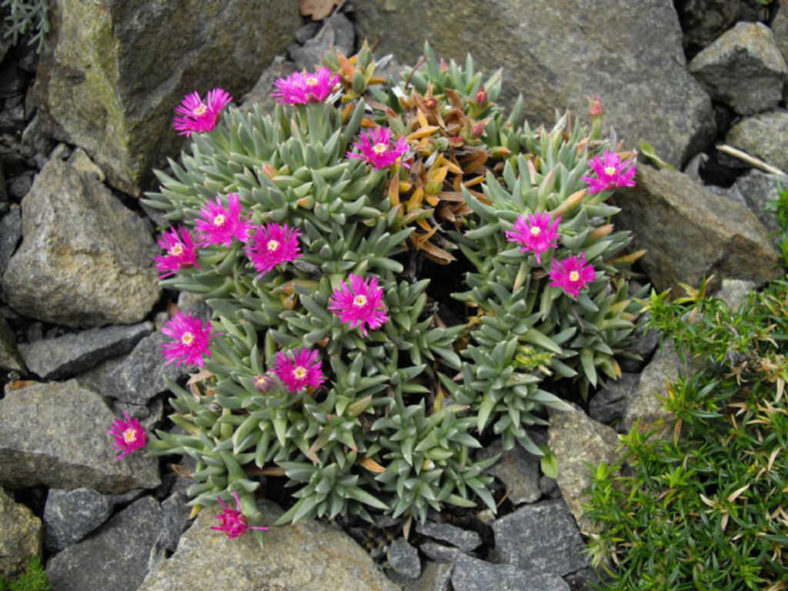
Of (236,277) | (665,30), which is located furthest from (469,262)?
(665,30)

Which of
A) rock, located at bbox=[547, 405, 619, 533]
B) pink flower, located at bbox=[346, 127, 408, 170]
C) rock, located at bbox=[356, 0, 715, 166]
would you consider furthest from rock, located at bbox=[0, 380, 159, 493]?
rock, located at bbox=[356, 0, 715, 166]

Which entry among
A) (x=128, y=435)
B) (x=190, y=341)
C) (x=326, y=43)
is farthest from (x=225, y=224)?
(x=326, y=43)

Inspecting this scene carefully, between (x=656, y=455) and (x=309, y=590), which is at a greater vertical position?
(x=656, y=455)

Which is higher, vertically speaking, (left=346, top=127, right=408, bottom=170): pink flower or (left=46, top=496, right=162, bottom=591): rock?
(left=346, top=127, right=408, bottom=170): pink flower

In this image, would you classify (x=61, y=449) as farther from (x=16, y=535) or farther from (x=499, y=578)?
(x=499, y=578)

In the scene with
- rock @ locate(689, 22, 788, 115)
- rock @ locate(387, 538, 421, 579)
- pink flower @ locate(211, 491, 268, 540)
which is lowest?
rock @ locate(387, 538, 421, 579)

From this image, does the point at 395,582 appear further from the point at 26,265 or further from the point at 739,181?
the point at 739,181

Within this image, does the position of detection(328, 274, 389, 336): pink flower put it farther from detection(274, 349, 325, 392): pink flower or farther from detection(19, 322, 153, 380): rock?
Answer: detection(19, 322, 153, 380): rock
